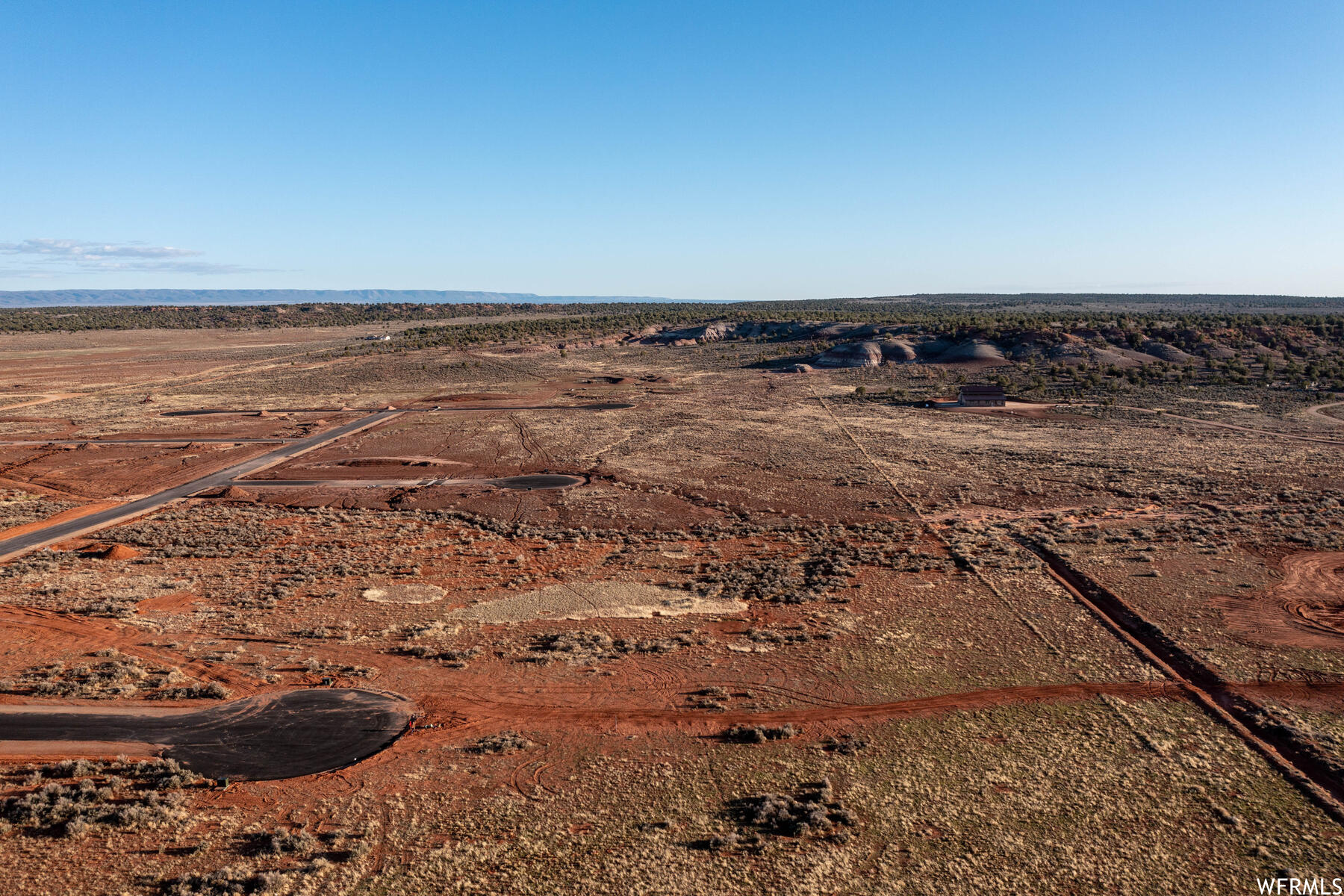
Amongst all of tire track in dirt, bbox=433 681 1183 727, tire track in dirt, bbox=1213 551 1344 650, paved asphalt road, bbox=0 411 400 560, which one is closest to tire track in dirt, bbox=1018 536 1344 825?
tire track in dirt, bbox=433 681 1183 727

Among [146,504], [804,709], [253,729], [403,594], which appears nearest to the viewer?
[253,729]

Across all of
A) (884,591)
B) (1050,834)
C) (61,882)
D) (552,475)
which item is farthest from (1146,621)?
(552,475)

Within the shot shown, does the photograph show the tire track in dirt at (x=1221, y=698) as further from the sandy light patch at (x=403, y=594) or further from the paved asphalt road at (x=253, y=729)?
the sandy light patch at (x=403, y=594)

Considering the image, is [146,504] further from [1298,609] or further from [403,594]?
[1298,609]

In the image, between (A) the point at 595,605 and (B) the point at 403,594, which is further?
(B) the point at 403,594

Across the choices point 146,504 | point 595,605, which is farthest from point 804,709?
point 146,504

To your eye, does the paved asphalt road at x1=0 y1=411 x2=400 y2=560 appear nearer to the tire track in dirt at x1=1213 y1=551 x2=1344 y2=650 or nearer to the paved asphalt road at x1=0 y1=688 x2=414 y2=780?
the paved asphalt road at x1=0 y1=688 x2=414 y2=780

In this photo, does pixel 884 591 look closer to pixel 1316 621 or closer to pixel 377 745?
pixel 1316 621
